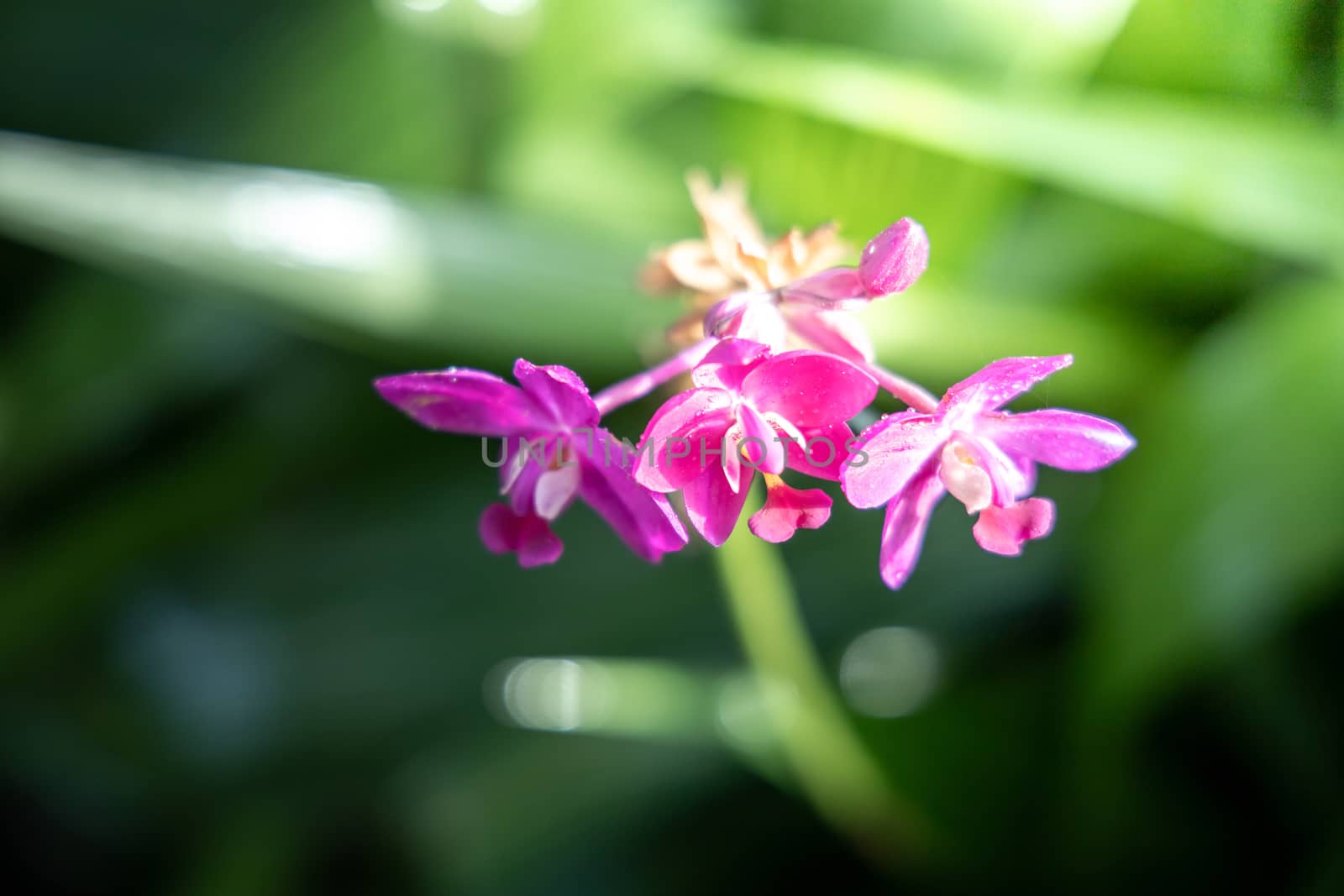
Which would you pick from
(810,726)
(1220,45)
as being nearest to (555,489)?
(1220,45)

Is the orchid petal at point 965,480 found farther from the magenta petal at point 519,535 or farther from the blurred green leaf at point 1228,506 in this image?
the blurred green leaf at point 1228,506

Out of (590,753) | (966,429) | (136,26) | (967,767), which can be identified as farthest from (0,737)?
(966,429)

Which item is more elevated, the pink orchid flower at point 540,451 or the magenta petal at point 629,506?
the pink orchid flower at point 540,451

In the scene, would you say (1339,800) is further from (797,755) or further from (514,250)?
(514,250)

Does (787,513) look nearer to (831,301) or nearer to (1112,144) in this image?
(831,301)

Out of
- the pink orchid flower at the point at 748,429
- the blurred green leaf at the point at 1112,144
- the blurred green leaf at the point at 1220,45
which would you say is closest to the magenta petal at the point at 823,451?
the pink orchid flower at the point at 748,429

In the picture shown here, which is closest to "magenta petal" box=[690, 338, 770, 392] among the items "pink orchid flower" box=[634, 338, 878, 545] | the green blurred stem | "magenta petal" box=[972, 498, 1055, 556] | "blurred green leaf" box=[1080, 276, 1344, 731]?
"pink orchid flower" box=[634, 338, 878, 545]

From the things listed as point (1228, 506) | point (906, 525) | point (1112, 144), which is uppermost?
point (1112, 144)

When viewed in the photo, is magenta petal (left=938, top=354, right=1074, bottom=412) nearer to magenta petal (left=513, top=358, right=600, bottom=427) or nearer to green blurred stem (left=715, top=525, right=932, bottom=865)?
magenta petal (left=513, top=358, right=600, bottom=427)
